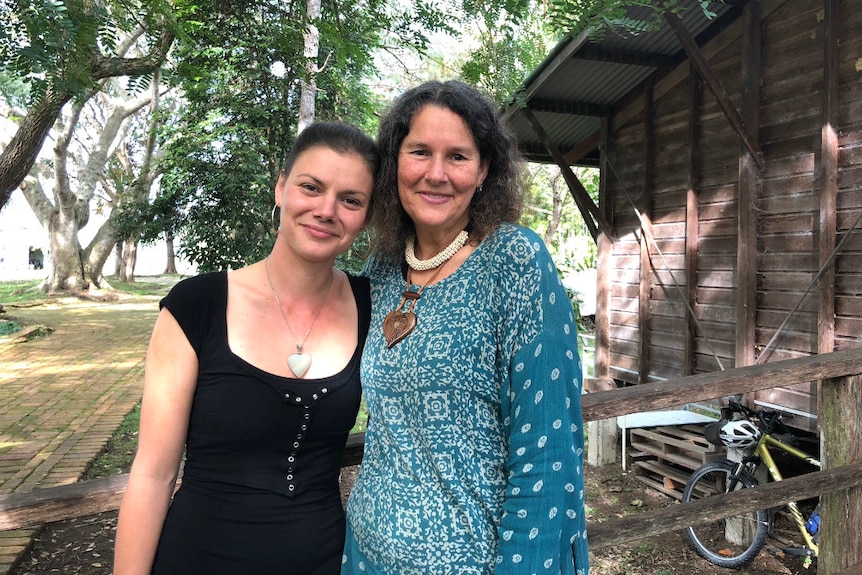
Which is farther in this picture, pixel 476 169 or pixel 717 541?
pixel 717 541

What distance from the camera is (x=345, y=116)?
8.27m

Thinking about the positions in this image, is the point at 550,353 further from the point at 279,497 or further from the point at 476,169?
the point at 279,497

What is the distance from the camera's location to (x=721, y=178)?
5.65 m

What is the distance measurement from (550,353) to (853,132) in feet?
13.9

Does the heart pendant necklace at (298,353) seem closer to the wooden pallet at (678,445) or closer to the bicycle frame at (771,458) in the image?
the bicycle frame at (771,458)

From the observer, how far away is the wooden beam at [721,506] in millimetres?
2246

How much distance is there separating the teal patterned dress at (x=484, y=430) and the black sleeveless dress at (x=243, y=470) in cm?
15

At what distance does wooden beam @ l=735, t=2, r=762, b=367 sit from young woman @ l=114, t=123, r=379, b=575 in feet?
14.4

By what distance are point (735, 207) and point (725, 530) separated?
2.67 meters

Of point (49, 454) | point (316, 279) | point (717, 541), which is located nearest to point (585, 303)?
point (717, 541)

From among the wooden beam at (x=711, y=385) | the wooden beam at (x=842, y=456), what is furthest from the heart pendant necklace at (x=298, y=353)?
the wooden beam at (x=842, y=456)

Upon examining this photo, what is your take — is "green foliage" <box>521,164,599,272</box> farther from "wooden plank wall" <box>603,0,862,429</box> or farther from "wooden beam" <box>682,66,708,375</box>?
"wooden beam" <box>682,66,708,375</box>

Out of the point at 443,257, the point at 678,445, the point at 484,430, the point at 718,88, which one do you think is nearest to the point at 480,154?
the point at 443,257

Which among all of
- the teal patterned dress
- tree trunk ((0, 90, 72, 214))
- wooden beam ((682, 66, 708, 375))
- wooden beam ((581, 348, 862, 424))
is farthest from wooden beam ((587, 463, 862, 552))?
tree trunk ((0, 90, 72, 214))
